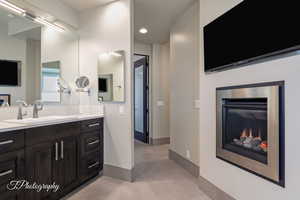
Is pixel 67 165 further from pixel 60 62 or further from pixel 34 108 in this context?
pixel 60 62

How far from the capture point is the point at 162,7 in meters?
3.16

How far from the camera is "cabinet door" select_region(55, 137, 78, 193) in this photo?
2194 mm

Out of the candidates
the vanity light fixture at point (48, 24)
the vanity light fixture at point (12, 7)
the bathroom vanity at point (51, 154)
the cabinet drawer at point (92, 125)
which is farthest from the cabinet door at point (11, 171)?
the vanity light fixture at point (48, 24)

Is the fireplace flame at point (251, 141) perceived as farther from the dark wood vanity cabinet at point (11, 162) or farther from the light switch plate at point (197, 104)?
the dark wood vanity cabinet at point (11, 162)

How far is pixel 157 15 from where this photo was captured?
3449 mm

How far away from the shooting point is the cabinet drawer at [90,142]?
2604 mm

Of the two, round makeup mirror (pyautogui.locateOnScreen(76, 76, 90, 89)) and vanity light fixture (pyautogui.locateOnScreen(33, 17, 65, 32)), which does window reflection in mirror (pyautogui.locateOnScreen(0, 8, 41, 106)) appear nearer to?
→ vanity light fixture (pyautogui.locateOnScreen(33, 17, 65, 32))

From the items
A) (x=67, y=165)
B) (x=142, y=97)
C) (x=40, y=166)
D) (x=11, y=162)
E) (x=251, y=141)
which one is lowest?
(x=67, y=165)

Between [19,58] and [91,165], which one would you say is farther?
[91,165]

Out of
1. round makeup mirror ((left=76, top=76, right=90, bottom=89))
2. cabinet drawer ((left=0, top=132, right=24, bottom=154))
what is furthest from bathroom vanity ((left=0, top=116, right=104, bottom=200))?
round makeup mirror ((left=76, top=76, right=90, bottom=89))

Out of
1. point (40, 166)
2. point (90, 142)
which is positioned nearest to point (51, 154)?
point (40, 166)

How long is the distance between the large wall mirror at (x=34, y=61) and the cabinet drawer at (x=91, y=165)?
3.44 feet

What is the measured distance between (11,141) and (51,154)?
52cm

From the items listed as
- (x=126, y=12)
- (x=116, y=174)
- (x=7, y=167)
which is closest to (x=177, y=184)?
(x=116, y=174)
